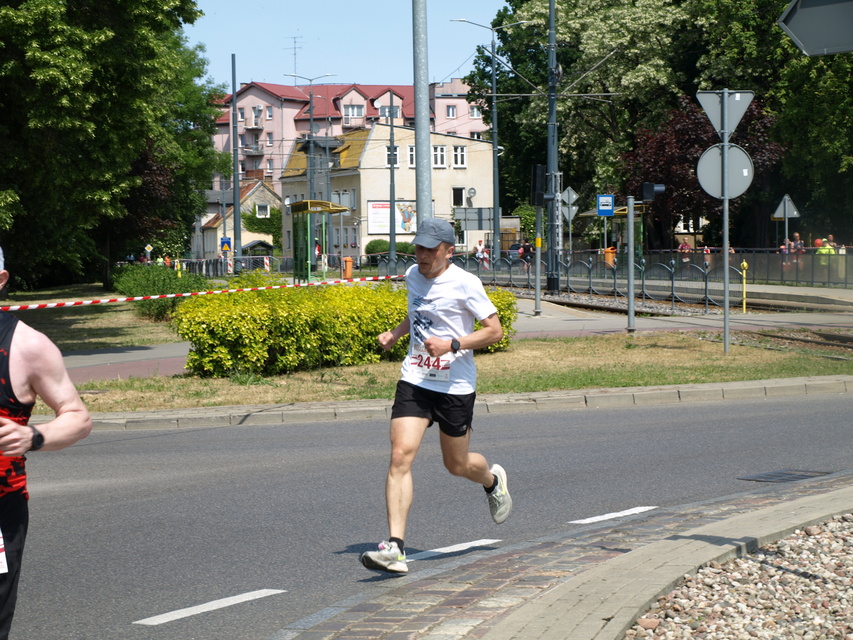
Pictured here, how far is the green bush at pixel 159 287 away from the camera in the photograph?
29031mm

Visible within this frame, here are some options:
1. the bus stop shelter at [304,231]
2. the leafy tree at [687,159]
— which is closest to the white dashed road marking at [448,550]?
the bus stop shelter at [304,231]

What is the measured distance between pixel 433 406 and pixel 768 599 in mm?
2026

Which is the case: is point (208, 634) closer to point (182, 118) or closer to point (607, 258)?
point (607, 258)

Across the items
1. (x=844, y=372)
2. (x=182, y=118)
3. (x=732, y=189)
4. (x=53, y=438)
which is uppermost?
(x=182, y=118)

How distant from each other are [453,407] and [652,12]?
52.2m

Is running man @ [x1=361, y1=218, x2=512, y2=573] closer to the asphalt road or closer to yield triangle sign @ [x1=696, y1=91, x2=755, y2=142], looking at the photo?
A: the asphalt road

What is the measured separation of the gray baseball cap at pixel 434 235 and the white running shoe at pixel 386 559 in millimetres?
1570

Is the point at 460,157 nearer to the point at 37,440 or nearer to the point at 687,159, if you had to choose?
the point at 687,159

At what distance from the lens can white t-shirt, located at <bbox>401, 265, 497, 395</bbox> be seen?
622 cm

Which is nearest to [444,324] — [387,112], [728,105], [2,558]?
[2,558]

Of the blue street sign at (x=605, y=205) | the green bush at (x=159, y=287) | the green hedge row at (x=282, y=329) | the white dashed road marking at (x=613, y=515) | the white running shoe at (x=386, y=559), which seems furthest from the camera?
the blue street sign at (x=605, y=205)

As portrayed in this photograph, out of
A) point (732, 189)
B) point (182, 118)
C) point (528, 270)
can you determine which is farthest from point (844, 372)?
point (182, 118)

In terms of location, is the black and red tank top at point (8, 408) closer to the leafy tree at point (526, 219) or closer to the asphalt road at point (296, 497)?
the asphalt road at point (296, 497)

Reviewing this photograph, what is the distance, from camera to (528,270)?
131 feet
